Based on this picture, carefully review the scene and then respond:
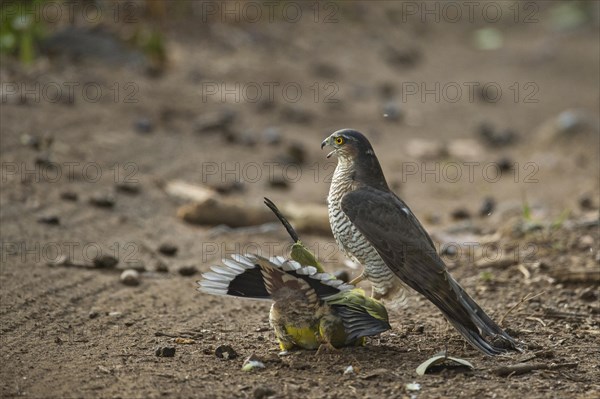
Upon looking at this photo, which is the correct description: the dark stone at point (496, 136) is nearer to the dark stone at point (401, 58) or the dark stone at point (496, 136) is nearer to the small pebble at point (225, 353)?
the dark stone at point (401, 58)

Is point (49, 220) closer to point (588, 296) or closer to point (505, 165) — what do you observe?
point (588, 296)

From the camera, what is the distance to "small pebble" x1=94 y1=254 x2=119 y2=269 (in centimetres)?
600

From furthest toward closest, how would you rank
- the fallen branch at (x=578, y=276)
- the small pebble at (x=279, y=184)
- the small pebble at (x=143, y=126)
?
the small pebble at (x=143, y=126), the small pebble at (x=279, y=184), the fallen branch at (x=578, y=276)

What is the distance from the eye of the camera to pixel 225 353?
172 inches

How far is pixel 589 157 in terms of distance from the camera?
10.4 meters

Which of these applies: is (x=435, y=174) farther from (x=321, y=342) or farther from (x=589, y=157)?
(x=321, y=342)

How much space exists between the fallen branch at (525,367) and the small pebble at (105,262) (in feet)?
9.89

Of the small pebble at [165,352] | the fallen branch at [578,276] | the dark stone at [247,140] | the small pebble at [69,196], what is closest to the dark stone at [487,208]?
the fallen branch at [578,276]

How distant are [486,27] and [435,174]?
10.6 m

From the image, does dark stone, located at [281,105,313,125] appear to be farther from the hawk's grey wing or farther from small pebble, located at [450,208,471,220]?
the hawk's grey wing

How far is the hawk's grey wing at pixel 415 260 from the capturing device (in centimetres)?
450

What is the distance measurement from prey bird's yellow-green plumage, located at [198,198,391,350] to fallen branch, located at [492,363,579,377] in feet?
2.08

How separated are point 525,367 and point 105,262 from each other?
314cm

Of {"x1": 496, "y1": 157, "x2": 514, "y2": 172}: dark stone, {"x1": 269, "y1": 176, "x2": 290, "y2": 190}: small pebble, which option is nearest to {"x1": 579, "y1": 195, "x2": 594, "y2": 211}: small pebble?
{"x1": 496, "y1": 157, "x2": 514, "y2": 172}: dark stone
